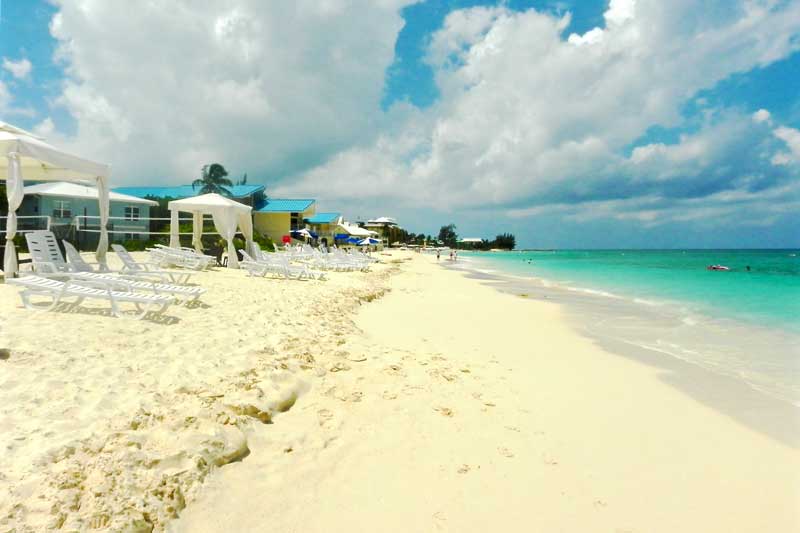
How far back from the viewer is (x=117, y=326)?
4.62 metres

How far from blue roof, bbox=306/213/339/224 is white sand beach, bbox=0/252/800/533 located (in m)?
35.9

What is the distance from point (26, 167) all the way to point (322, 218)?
3321 centimetres

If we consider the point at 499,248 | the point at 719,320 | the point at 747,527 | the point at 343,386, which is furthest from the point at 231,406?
the point at 499,248

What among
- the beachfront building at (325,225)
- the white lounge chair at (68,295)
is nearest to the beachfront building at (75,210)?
the white lounge chair at (68,295)

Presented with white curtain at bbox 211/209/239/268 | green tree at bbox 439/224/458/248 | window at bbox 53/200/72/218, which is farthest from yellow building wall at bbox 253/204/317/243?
green tree at bbox 439/224/458/248

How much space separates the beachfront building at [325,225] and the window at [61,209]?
2106 centimetres

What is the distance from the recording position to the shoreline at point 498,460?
2.39 metres

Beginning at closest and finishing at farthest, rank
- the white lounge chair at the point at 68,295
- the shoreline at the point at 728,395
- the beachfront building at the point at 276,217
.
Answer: the shoreline at the point at 728,395
the white lounge chair at the point at 68,295
the beachfront building at the point at 276,217

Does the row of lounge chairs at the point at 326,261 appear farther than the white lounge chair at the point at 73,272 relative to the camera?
Yes

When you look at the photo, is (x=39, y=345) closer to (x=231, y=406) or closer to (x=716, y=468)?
(x=231, y=406)

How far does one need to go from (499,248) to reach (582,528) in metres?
109

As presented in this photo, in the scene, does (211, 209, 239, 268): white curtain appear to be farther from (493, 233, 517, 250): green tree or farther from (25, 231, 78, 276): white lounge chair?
(493, 233, 517, 250): green tree

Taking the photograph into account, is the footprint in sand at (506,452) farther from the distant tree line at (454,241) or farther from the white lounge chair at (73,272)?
the distant tree line at (454,241)

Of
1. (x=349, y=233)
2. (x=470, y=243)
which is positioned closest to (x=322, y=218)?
(x=349, y=233)
